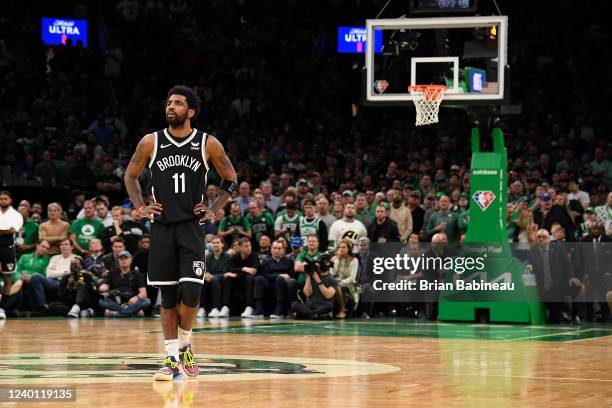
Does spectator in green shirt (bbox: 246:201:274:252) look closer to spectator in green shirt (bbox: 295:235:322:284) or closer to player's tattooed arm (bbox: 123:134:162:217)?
spectator in green shirt (bbox: 295:235:322:284)

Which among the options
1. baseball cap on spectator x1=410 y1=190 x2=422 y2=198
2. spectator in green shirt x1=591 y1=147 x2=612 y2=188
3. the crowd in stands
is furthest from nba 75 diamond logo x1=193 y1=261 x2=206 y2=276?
spectator in green shirt x1=591 y1=147 x2=612 y2=188

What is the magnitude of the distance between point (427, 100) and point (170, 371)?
888 centimetres

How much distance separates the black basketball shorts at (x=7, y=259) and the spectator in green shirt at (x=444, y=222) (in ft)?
22.5

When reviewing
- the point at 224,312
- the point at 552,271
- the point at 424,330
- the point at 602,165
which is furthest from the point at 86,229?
the point at 602,165

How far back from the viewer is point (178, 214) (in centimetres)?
962

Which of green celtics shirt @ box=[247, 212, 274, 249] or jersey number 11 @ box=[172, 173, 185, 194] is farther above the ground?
green celtics shirt @ box=[247, 212, 274, 249]

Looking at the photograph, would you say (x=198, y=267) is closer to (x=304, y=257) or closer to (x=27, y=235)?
(x=304, y=257)

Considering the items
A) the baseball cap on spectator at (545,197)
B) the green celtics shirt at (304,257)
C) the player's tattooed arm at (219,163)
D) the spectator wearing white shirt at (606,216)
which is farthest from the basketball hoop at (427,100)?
the player's tattooed arm at (219,163)

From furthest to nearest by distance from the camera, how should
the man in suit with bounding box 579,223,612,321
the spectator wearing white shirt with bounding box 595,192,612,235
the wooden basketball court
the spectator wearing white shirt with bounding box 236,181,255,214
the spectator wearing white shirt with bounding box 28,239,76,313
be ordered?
the spectator wearing white shirt with bounding box 236,181,255,214, the spectator wearing white shirt with bounding box 28,239,76,313, the spectator wearing white shirt with bounding box 595,192,612,235, the man in suit with bounding box 579,223,612,321, the wooden basketball court

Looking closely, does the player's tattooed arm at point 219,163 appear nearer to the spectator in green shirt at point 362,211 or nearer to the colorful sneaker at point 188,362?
the colorful sneaker at point 188,362

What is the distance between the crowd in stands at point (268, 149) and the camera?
20328 mm

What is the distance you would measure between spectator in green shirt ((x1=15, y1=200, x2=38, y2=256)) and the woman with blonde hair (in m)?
5.79

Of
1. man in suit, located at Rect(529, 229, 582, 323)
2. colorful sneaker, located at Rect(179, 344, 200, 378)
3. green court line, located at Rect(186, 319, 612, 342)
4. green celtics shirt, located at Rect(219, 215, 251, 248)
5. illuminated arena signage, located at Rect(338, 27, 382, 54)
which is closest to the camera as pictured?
colorful sneaker, located at Rect(179, 344, 200, 378)

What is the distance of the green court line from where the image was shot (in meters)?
15.5
